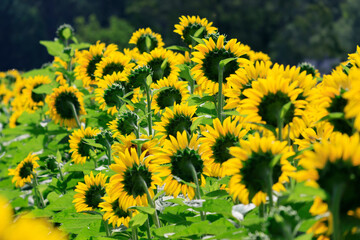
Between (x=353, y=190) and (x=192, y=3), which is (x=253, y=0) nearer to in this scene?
(x=192, y=3)

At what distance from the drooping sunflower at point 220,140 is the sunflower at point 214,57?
0.36 m

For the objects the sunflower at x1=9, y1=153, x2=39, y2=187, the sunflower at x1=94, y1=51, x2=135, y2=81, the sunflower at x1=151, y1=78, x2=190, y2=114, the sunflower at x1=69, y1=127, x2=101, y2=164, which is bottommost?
the sunflower at x1=9, y1=153, x2=39, y2=187

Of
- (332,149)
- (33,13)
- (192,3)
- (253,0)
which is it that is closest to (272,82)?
(332,149)

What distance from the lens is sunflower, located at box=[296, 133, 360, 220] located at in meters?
0.95

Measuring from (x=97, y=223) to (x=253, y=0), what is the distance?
3763 centimetres

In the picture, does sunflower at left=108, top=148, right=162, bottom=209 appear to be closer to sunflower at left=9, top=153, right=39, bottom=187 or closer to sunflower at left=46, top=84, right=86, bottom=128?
sunflower at left=9, top=153, right=39, bottom=187

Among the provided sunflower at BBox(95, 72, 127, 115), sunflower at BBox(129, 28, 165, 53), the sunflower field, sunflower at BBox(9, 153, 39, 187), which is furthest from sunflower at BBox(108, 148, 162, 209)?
sunflower at BBox(129, 28, 165, 53)

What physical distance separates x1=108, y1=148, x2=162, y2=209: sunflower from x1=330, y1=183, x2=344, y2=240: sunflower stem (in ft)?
2.38

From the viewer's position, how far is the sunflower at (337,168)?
3.10ft

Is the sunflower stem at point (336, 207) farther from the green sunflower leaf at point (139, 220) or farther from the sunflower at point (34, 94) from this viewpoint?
the sunflower at point (34, 94)

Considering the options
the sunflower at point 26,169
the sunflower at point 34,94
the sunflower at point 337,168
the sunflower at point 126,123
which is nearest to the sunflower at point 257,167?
the sunflower at point 337,168

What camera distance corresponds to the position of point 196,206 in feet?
4.38

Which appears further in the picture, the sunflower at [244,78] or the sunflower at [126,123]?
the sunflower at [126,123]

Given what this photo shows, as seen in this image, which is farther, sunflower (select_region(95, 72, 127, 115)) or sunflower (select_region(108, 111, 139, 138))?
sunflower (select_region(95, 72, 127, 115))
